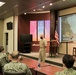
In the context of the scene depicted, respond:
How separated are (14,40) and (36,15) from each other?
2.64 metres

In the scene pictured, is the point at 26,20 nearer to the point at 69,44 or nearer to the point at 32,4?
the point at 69,44

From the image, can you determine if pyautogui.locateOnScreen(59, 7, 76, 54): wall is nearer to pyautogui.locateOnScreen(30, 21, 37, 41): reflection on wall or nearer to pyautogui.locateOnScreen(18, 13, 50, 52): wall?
pyautogui.locateOnScreen(18, 13, 50, 52): wall

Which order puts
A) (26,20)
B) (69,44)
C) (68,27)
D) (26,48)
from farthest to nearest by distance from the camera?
(26,20) → (26,48) → (68,27) → (69,44)

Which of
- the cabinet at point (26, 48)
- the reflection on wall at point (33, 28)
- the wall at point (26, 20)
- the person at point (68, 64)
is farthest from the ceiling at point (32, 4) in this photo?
the person at point (68, 64)

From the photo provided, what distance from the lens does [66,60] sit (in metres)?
2.26

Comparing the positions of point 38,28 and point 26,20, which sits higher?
point 26,20

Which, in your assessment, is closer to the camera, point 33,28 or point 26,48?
point 26,48

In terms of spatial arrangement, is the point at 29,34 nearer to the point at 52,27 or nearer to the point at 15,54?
the point at 52,27

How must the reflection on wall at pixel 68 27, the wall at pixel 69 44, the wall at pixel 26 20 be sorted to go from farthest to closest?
the wall at pixel 26 20
the reflection on wall at pixel 68 27
the wall at pixel 69 44

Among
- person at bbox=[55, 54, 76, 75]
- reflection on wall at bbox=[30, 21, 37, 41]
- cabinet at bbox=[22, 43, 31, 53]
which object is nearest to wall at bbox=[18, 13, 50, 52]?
reflection on wall at bbox=[30, 21, 37, 41]

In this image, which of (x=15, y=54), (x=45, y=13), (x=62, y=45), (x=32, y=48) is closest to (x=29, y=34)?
(x=32, y=48)

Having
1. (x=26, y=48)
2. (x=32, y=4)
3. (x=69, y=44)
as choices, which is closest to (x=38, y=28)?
(x=26, y=48)

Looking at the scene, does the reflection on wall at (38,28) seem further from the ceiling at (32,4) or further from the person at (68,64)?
the person at (68,64)

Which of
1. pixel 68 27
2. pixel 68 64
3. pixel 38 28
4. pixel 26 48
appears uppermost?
pixel 38 28
